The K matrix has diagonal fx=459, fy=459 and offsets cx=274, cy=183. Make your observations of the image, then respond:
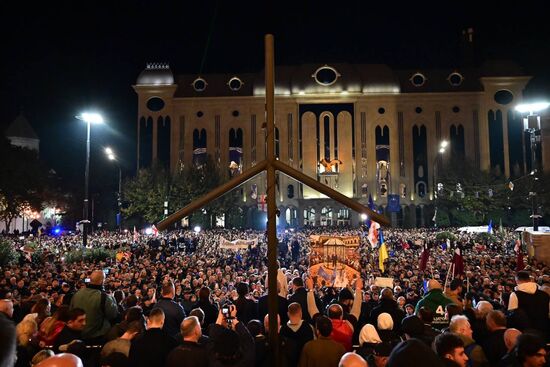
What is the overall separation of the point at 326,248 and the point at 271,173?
41.3ft

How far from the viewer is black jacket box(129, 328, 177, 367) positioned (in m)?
4.58

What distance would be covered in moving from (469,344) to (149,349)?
347 cm

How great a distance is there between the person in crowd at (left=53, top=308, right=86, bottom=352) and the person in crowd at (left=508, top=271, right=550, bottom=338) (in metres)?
6.20

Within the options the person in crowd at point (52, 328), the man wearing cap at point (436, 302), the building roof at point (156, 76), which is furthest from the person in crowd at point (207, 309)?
the building roof at point (156, 76)

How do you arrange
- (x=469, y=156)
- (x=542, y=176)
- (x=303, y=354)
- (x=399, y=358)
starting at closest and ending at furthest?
(x=399, y=358) → (x=303, y=354) → (x=542, y=176) → (x=469, y=156)

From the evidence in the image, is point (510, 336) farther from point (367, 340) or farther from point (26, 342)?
point (26, 342)

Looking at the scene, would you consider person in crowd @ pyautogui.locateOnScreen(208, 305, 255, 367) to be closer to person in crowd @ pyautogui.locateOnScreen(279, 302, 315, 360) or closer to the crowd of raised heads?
the crowd of raised heads

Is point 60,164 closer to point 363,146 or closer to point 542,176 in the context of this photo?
point 363,146

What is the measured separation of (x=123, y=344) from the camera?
4867 millimetres

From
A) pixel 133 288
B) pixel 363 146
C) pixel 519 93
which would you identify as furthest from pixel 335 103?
pixel 133 288

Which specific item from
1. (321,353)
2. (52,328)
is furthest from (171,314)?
(321,353)

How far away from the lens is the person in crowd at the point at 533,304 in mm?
7078

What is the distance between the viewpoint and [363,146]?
61156 mm

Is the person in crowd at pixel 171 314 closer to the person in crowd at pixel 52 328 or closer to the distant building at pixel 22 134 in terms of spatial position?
the person in crowd at pixel 52 328
